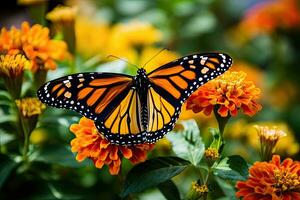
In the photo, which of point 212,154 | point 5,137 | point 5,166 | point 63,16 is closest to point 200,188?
point 212,154

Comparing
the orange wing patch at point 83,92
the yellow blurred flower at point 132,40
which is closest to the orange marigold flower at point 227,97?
the orange wing patch at point 83,92

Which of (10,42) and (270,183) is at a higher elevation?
(10,42)

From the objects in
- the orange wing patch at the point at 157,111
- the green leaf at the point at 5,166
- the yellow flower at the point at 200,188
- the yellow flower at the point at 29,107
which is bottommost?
the green leaf at the point at 5,166

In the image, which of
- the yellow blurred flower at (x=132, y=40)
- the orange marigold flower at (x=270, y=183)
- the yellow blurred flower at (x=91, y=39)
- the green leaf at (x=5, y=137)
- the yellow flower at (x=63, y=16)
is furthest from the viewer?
the yellow blurred flower at (x=91, y=39)

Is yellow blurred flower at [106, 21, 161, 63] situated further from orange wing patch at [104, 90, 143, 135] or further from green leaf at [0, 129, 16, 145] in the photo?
orange wing patch at [104, 90, 143, 135]

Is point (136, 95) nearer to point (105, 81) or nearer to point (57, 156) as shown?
point (105, 81)

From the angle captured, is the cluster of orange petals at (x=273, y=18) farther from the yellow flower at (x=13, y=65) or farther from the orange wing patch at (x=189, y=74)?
the yellow flower at (x=13, y=65)

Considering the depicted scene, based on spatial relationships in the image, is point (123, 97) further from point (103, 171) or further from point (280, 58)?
point (280, 58)
